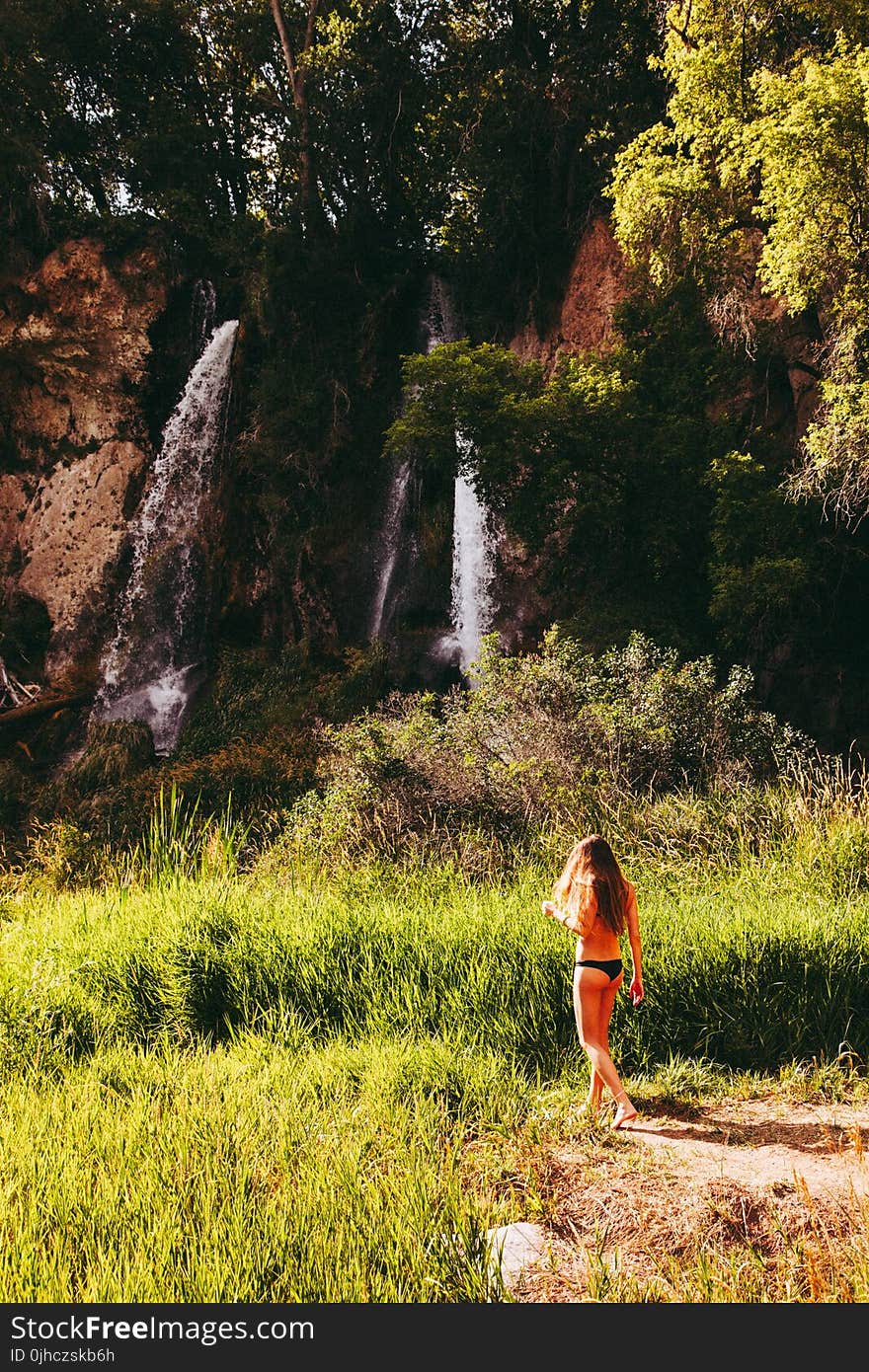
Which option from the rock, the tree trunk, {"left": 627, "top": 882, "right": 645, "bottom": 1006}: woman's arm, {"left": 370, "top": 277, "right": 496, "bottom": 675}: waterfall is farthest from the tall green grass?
the tree trunk

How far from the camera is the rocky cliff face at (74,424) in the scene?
19.1 meters

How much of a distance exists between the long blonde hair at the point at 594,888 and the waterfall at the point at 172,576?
15.6 meters

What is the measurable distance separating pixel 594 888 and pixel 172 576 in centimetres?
1704

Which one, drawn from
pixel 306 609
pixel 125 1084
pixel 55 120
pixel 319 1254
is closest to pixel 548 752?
pixel 125 1084

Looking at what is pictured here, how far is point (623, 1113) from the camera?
11.2 ft

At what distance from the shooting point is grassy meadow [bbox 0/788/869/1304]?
2363mm

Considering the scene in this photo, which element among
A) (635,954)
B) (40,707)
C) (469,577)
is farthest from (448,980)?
(40,707)

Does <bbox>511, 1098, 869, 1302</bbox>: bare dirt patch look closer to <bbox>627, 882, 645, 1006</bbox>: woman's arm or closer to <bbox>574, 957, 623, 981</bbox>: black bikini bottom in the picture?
<bbox>627, 882, 645, 1006</bbox>: woman's arm

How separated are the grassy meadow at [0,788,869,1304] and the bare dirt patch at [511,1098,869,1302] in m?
0.06

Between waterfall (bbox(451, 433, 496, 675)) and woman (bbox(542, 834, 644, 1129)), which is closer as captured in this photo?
woman (bbox(542, 834, 644, 1129))

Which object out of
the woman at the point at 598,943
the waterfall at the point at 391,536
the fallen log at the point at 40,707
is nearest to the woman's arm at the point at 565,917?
the woman at the point at 598,943

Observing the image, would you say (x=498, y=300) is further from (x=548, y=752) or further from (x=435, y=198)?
(x=548, y=752)

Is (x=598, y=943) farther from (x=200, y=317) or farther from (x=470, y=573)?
(x=200, y=317)

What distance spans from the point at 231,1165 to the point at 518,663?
23.8ft
